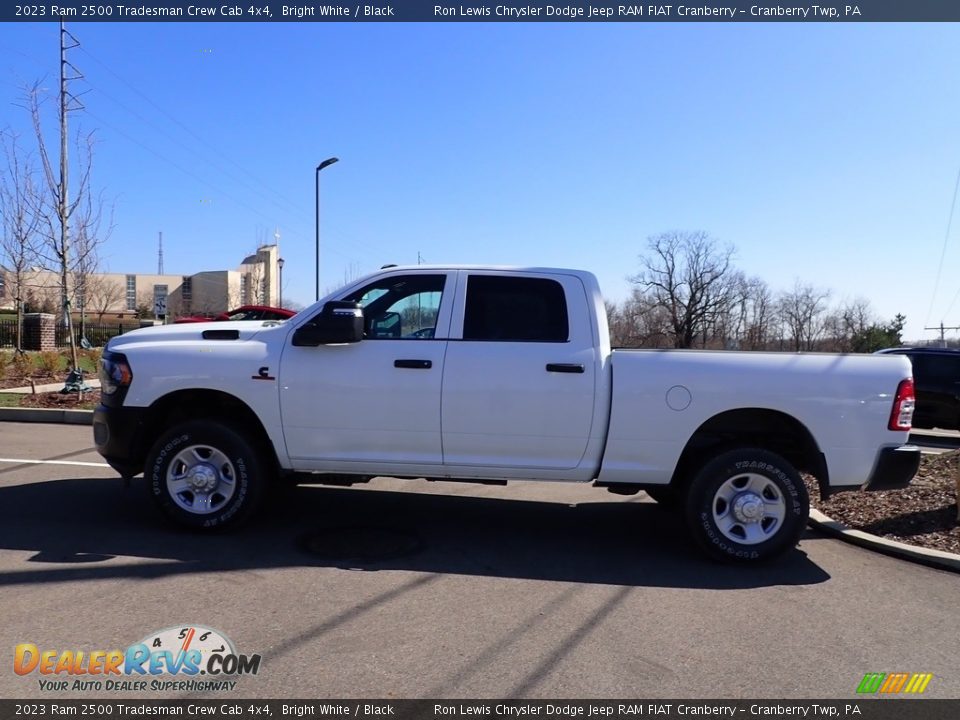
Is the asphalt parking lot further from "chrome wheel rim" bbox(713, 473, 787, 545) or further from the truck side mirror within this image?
the truck side mirror

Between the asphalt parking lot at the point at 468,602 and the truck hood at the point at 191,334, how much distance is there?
1.48 m

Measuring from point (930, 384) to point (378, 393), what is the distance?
11.7 meters

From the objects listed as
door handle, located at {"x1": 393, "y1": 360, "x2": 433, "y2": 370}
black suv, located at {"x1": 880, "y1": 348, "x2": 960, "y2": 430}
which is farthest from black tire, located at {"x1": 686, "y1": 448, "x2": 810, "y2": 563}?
black suv, located at {"x1": 880, "y1": 348, "x2": 960, "y2": 430}

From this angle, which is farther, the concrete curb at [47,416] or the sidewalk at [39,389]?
the sidewalk at [39,389]

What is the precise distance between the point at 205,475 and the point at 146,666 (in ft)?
6.62

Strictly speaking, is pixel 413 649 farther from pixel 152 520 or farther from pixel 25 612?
pixel 152 520

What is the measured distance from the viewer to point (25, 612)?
378 cm

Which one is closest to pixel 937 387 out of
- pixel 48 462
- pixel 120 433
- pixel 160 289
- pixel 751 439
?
pixel 751 439

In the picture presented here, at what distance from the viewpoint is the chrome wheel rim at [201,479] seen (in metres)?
5.17

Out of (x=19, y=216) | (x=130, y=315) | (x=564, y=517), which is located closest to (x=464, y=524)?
(x=564, y=517)

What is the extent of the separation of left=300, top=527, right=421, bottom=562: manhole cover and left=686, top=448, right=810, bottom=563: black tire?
214cm

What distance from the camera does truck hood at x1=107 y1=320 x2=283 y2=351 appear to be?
5.31m

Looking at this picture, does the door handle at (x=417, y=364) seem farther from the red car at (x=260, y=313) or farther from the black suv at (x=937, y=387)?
the red car at (x=260, y=313)

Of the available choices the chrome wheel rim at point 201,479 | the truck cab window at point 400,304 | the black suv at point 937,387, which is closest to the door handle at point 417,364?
the truck cab window at point 400,304
